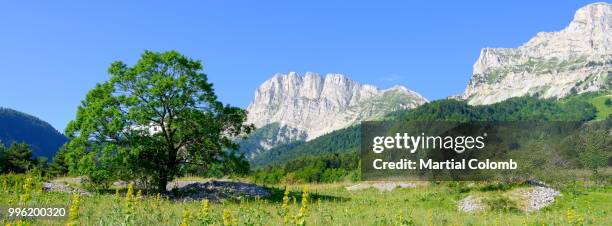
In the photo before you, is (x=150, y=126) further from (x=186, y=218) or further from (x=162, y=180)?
(x=186, y=218)

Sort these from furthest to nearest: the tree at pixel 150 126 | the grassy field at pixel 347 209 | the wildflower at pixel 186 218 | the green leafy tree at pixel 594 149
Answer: the green leafy tree at pixel 594 149 < the tree at pixel 150 126 < the grassy field at pixel 347 209 < the wildflower at pixel 186 218

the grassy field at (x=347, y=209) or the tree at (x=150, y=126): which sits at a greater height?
the tree at (x=150, y=126)

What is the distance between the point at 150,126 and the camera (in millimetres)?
31594

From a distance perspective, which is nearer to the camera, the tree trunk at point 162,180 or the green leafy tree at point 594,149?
the tree trunk at point 162,180

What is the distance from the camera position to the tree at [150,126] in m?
29.4

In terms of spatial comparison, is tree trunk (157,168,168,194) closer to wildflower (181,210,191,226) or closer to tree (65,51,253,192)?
tree (65,51,253,192)

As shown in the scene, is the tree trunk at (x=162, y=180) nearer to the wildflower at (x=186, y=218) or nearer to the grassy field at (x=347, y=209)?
the grassy field at (x=347, y=209)

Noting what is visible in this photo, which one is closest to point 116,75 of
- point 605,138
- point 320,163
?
point 605,138

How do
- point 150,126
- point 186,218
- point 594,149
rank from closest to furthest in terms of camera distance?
1. point 186,218
2. point 150,126
3. point 594,149

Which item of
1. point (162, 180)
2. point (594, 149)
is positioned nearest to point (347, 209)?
point (162, 180)

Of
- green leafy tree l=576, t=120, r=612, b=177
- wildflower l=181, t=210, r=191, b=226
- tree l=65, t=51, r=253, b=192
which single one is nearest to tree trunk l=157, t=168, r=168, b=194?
tree l=65, t=51, r=253, b=192

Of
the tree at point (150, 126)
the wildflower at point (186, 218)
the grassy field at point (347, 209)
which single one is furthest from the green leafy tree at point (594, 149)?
the wildflower at point (186, 218)

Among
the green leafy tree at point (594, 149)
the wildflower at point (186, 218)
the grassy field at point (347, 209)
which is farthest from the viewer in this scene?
the green leafy tree at point (594, 149)

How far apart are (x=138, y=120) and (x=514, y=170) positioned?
3194 centimetres
